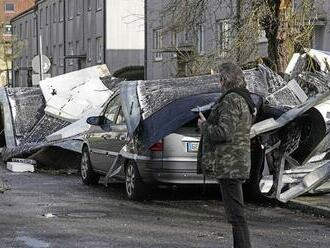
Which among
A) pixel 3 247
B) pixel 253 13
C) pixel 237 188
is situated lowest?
pixel 3 247

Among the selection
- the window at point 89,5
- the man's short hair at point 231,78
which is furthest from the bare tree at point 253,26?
the window at point 89,5

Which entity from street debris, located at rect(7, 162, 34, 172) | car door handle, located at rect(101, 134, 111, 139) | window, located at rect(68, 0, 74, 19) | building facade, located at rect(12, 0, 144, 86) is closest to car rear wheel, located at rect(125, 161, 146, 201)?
car door handle, located at rect(101, 134, 111, 139)

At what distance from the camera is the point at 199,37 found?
1078 inches

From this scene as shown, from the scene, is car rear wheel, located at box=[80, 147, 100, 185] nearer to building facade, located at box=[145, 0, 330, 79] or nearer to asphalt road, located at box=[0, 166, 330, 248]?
asphalt road, located at box=[0, 166, 330, 248]

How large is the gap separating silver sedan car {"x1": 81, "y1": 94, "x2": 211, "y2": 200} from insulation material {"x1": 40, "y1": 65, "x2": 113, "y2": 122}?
6357mm

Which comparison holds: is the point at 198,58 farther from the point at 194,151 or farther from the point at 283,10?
the point at 194,151

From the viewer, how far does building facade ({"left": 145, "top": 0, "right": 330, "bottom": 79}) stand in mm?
18531

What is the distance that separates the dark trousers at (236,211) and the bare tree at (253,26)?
9.28 meters

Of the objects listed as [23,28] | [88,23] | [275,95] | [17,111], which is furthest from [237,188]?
[23,28]

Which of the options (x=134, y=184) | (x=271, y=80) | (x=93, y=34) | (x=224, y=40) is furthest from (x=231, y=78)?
(x=93, y=34)

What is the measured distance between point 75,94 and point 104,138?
7.42 m

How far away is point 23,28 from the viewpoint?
80750 millimetres

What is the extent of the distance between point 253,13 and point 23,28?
220 feet

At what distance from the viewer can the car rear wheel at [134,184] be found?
37.9ft
